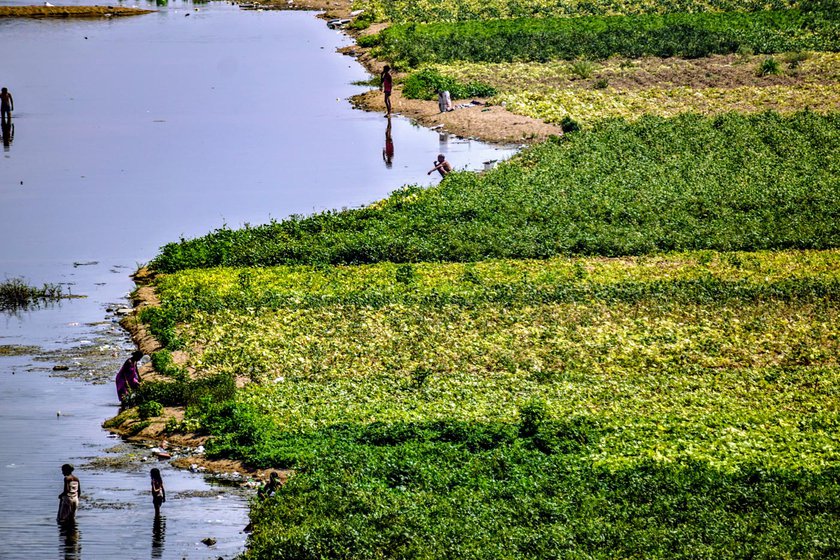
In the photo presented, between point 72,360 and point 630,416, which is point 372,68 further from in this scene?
point 630,416

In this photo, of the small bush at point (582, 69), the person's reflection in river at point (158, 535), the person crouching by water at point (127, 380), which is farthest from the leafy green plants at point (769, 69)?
the person's reflection in river at point (158, 535)

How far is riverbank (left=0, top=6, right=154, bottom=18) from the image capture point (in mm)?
81688

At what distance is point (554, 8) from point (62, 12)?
110ft

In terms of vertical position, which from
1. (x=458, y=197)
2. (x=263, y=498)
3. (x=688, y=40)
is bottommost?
(x=263, y=498)

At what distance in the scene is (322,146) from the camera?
4825 cm

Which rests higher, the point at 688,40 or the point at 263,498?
the point at 688,40

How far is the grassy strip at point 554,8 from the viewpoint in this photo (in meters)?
70.2

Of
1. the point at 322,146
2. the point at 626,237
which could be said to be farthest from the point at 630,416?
the point at 322,146

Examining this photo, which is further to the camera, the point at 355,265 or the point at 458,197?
the point at 458,197

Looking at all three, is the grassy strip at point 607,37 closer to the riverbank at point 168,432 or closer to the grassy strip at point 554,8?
the grassy strip at point 554,8

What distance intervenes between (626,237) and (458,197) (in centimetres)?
568

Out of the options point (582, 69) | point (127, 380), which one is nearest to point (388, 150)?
point (582, 69)

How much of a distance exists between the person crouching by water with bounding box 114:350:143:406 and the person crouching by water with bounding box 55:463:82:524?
442 centimetres

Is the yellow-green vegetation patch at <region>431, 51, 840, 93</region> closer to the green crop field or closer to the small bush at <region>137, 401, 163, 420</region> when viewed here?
the green crop field
